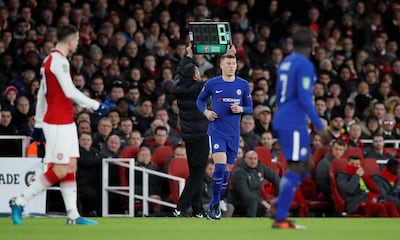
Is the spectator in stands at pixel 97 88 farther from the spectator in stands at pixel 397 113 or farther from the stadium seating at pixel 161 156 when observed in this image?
the spectator in stands at pixel 397 113

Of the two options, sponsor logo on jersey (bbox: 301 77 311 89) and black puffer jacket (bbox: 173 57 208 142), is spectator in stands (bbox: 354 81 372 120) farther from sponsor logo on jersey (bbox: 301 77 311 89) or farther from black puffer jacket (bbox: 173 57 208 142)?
sponsor logo on jersey (bbox: 301 77 311 89)

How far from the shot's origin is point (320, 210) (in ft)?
66.6

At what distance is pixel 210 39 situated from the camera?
1633 centimetres

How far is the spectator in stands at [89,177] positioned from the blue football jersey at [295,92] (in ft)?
25.0

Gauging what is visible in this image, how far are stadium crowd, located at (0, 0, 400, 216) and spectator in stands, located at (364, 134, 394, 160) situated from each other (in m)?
0.02

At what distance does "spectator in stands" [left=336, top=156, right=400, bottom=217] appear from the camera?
64.0 ft

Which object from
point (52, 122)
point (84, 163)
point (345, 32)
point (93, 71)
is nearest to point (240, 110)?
point (52, 122)

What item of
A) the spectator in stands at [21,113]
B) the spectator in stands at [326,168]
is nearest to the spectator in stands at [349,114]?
the spectator in stands at [326,168]

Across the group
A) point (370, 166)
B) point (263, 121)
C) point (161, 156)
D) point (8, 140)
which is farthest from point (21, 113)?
point (370, 166)

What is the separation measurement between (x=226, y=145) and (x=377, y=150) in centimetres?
656

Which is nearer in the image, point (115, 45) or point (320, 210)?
point (320, 210)

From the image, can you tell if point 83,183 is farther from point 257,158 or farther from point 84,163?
point 257,158

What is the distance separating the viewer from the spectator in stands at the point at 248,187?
19312mm

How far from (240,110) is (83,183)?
4.80m
